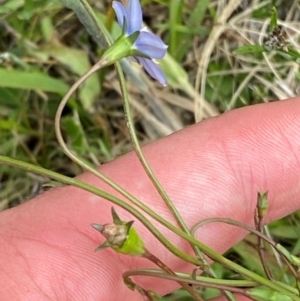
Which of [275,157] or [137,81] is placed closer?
[275,157]

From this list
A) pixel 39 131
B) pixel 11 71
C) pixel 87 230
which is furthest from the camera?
pixel 39 131

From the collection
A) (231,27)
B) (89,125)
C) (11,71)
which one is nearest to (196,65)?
(231,27)

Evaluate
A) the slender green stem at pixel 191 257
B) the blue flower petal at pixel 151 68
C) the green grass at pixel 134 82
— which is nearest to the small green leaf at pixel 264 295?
the slender green stem at pixel 191 257

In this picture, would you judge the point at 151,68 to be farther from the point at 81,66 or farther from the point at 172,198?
the point at 81,66

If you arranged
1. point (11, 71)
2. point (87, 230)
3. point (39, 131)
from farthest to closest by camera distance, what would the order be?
point (39, 131), point (11, 71), point (87, 230)

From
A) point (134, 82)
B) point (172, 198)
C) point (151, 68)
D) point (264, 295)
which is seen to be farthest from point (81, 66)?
point (264, 295)

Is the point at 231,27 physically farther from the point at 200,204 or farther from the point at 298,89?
the point at 200,204

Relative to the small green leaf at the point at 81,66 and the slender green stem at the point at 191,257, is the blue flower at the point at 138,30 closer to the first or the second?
the slender green stem at the point at 191,257
